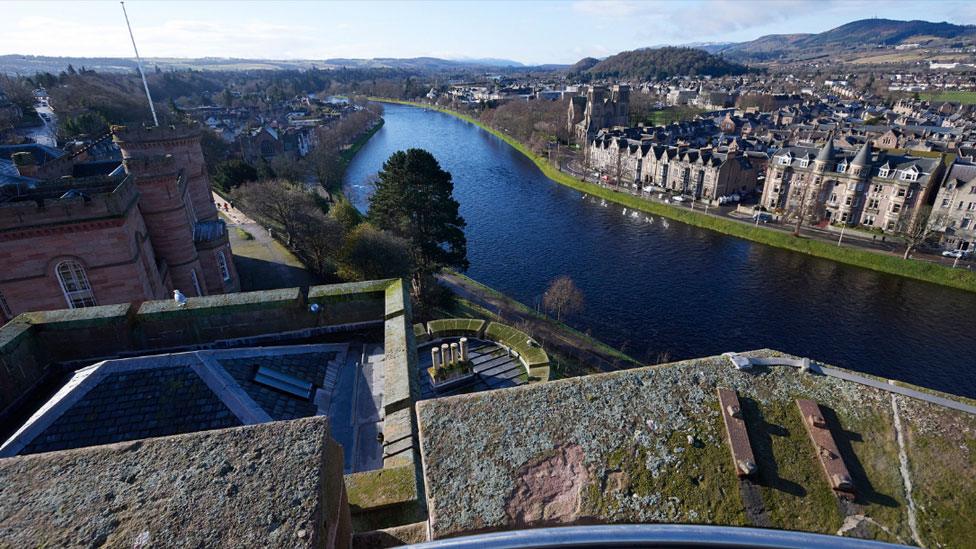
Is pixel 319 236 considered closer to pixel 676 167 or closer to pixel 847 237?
pixel 676 167

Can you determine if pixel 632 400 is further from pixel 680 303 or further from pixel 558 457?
pixel 680 303

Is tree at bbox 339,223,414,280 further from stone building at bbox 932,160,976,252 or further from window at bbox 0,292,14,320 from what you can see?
stone building at bbox 932,160,976,252

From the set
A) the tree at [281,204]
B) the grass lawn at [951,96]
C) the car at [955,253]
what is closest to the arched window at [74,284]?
the tree at [281,204]

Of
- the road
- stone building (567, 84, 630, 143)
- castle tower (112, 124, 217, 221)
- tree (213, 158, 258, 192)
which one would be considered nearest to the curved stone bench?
the road

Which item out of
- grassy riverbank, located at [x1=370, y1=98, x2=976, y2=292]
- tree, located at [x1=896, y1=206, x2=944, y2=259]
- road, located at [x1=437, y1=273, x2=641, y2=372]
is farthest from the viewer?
tree, located at [x1=896, y1=206, x2=944, y2=259]

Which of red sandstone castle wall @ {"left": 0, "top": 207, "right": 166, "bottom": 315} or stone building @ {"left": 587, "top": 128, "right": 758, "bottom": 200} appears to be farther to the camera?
stone building @ {"left": 587, "top": 128, "right": 758, "bottom": 200}

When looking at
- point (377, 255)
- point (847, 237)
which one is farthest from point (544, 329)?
point (847, 237)
